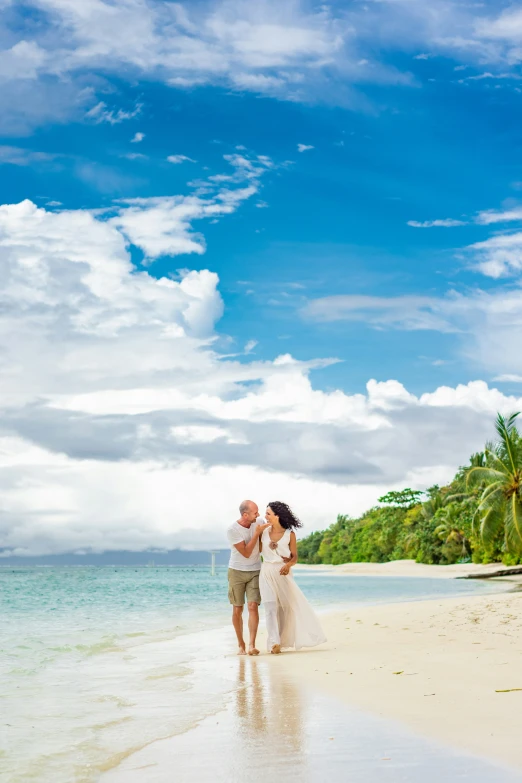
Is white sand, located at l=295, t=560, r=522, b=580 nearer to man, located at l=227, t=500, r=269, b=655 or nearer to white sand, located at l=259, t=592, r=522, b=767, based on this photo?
white sand, located at l=259, t=592, r=522, b=767

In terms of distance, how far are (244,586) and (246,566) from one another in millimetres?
312

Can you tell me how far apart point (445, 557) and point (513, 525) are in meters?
37.4

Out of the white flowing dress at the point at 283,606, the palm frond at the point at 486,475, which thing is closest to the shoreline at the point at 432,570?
the palm frond at the point at 486,475

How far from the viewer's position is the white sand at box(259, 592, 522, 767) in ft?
18.5

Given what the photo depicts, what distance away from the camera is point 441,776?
4.49 m

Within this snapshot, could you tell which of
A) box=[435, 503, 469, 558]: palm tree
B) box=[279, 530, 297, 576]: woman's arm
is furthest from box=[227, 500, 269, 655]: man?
box=[435, 503, 469, 558]: palm tree

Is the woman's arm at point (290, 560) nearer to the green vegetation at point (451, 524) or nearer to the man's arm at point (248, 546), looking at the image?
the man's arm at point (248, 546)

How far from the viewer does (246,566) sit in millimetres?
10758

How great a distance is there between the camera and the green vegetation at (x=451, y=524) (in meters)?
37.9

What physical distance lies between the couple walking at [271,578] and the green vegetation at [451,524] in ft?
92.3

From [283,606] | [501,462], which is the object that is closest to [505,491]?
[501,462]

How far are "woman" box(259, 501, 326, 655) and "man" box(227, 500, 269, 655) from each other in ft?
0.40

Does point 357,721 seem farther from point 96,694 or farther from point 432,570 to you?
point 432,570

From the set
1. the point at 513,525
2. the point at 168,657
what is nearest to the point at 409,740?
the point at 168,657
